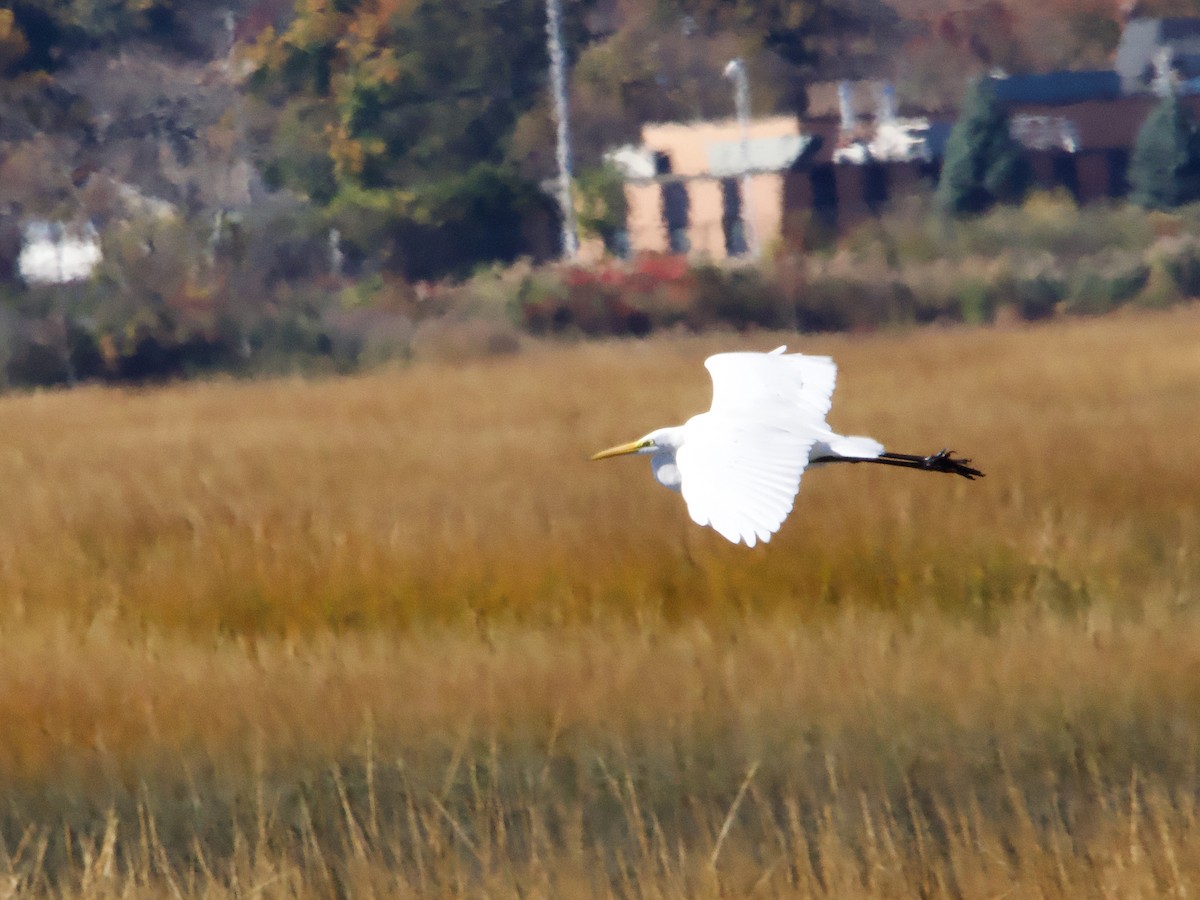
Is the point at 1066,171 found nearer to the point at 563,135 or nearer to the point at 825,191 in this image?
the point at 825,191

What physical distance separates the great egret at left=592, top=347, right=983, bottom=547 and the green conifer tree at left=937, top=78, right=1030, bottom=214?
24.0 m

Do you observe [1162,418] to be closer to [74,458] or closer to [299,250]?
[74,458]

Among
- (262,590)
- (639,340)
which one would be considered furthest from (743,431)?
(639,340)

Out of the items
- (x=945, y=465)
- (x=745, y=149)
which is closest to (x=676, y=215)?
(x=745, y=149)

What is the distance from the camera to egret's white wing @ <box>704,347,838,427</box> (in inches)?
177

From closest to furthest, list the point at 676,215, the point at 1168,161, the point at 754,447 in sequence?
the point at 754,447
the point at 1168,161
the point at 676,215

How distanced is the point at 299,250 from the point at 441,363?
1074 cm

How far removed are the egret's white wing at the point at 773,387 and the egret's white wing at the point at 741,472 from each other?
0.65 ft

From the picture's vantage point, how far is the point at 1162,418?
8305 millimetres

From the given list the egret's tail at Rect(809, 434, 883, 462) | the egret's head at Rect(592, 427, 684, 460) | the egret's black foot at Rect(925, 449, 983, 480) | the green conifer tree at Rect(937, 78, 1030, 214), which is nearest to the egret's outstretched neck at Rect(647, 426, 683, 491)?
the egret's head at Rect(592, 427, 684, 460)

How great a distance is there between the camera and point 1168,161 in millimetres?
28719

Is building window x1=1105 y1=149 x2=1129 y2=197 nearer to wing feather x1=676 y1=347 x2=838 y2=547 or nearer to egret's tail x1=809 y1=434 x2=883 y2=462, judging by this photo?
wing feather x1=676 y1=347 x2=838 y2=547

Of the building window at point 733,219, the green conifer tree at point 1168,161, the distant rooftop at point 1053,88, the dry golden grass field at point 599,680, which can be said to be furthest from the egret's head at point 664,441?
the distant rooftop at point 1053,88

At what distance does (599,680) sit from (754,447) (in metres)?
0.98
